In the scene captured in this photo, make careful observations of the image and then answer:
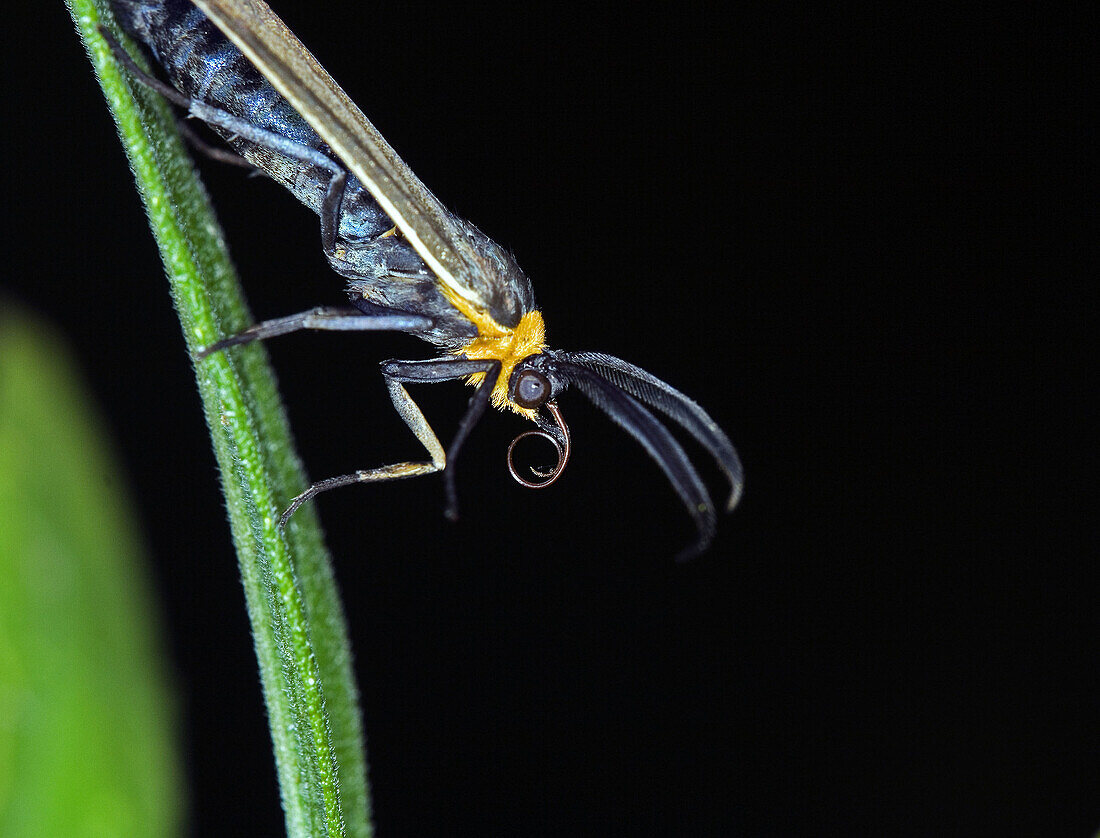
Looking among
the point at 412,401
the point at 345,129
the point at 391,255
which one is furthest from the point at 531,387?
the point at 345,129

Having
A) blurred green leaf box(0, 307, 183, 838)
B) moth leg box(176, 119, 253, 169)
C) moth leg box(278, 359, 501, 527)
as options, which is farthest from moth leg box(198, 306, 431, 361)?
blurred green leaf box(0, 307, 183, 838)

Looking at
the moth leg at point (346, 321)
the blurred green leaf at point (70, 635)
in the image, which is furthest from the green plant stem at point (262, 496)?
the blurred green leaf at point (70, 635)

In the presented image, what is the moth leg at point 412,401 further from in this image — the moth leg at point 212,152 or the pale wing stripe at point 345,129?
the moth leg at point 212,152

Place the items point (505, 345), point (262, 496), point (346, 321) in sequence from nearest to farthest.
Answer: point (262, 496), point (346, 321), point (505, 345)

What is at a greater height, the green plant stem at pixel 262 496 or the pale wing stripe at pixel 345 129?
the pale wing stripe at pixel 345 129

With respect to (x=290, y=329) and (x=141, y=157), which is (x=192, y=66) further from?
(x=141, y=157)

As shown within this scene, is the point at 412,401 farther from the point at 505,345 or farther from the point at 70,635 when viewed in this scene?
the point at 70,635
